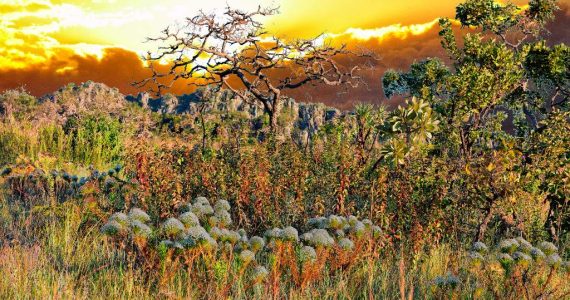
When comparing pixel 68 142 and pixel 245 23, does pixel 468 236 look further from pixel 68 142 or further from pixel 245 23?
pixel 245 23

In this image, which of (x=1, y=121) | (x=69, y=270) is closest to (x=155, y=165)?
(x=69, y=270)

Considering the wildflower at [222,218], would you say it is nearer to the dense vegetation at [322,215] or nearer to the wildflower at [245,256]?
the dense vegetation at [322,215]

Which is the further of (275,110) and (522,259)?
(275,110)

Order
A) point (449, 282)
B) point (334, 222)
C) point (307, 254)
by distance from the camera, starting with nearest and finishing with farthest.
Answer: point (449, 282) < point (307, 254) < point (334, 222)

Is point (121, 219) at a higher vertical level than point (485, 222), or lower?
higher

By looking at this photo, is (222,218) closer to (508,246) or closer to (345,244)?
(345,244)

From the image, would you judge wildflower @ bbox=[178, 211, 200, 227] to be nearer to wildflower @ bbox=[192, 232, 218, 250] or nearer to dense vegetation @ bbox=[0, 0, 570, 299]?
dense vegetation @ bbox=[0, 0, 570, 299]

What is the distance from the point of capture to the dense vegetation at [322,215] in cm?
416

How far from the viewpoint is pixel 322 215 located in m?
6.57

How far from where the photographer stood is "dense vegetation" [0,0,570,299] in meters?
4.16

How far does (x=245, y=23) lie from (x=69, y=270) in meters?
14.1

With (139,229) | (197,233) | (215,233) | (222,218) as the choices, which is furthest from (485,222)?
(139,229)

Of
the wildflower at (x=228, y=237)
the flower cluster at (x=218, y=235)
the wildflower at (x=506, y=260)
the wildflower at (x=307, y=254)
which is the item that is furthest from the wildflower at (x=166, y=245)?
the wildflower at (x=506, y=260)

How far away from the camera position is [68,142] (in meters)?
14.3
